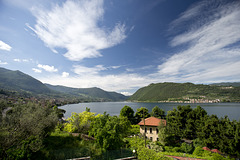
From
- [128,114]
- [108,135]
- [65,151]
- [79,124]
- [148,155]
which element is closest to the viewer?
[65,151]

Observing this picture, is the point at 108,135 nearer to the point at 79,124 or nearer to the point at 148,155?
the point at 148,155

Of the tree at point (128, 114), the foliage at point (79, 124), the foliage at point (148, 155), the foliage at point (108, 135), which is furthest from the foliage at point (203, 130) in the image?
the foliage at point (79, 124)

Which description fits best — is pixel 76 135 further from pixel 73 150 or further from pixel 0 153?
pixel 0 153

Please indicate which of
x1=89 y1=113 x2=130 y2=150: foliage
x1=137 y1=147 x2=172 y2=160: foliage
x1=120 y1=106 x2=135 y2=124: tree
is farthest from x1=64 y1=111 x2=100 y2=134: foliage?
x1=120 y1=106 x2=135 y2=124: tree

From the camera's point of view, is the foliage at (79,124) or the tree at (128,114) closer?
the foliage at (79,124)

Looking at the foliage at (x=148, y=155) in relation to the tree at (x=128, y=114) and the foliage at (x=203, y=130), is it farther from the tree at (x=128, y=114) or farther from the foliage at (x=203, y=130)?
the tree at (x=128, y=114)

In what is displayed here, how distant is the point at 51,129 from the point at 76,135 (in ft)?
14.5

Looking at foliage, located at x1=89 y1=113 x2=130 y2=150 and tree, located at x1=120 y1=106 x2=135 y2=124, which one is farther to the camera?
tree, located at x1=120 y1=106 x2=135 y2=124

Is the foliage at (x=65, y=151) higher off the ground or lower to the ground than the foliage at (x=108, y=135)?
lower

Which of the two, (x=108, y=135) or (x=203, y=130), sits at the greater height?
(x=108, y=135)

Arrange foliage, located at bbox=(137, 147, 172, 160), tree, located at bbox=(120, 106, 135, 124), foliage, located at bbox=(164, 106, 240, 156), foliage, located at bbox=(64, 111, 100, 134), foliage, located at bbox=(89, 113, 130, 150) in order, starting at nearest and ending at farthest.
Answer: foliage, located at bbox=(137, 147, 172, 160), foliage, located at bbox=(89, 113, 130, 150), foliage, located at bbox=(164, 106, 240, 156), foliage, located at bbox=(64, 111, 100, 134), tree, located at bbox=(120, 106, 135, 124)

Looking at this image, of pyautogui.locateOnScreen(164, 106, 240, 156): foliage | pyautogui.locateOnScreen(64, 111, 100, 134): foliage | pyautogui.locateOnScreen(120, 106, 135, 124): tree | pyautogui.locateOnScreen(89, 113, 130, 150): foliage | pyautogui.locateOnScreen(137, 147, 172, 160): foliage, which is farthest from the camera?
pyautogui.locateOnScreen(120, 106, 135, 124): tree

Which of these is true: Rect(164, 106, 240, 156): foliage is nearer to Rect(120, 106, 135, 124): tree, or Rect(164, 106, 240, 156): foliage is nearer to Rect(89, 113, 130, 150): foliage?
Rect(120, 106, 135, 124): tree

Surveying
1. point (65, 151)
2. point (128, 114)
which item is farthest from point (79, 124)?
point (128, 114)
